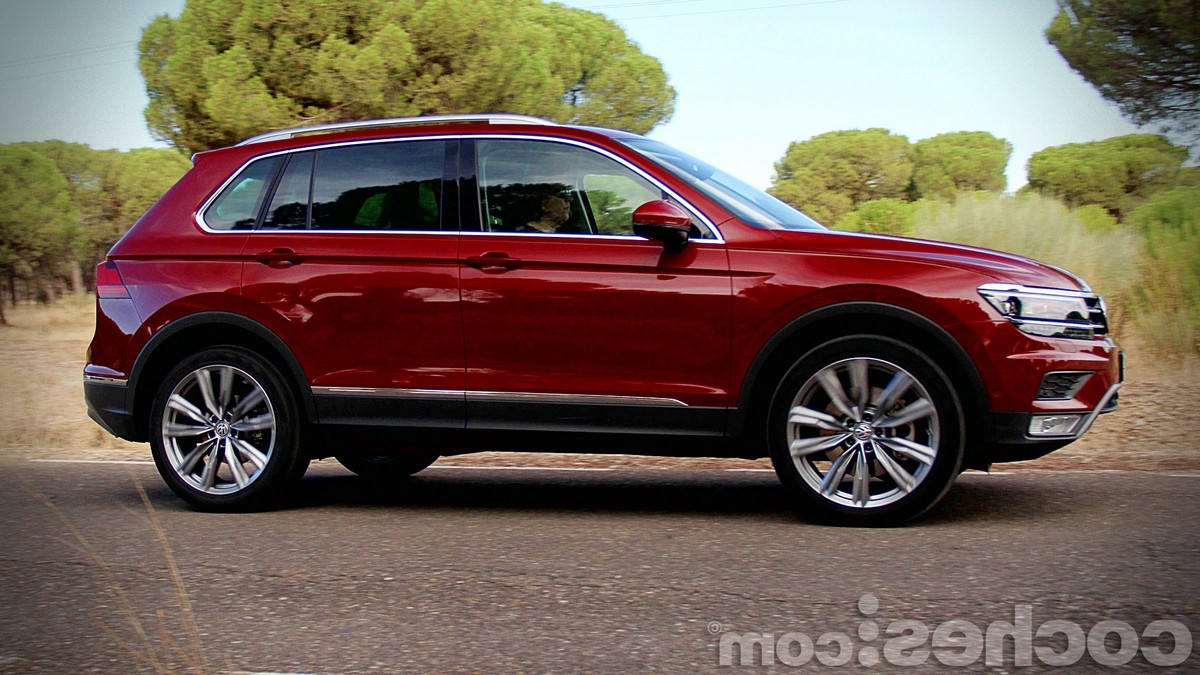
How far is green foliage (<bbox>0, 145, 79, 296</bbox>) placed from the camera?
125 ft

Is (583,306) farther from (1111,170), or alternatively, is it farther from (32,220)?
(32,220)

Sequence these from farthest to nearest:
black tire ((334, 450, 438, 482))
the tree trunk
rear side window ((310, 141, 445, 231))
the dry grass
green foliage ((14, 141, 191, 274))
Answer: green foliage ((14, 141, 191, 274)), the tree trunk, the dry grass, black tire ((334, 450, 438, 482)), rear side window ((310, 141, 445, 231))

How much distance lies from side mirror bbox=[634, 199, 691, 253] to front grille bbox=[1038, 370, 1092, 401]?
66.0 inches

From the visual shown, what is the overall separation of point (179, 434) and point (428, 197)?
1.75 meters

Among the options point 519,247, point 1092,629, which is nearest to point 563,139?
point 519,247

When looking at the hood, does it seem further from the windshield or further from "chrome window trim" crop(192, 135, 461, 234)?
"chrome window trim" crop(192, 135, 461, 234)

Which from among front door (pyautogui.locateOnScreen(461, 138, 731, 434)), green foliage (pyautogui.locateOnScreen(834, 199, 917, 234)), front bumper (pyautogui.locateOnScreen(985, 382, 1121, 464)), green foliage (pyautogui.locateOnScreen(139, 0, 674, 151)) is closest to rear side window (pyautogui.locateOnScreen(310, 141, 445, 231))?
front door (pyautogui.locateOnScreen(461, 138, 731, 434))

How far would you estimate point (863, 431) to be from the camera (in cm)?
598

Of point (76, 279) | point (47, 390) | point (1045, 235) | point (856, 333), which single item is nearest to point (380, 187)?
point (856, 333)

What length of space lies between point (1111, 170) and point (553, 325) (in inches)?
748

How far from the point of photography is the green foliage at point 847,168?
4078 cm

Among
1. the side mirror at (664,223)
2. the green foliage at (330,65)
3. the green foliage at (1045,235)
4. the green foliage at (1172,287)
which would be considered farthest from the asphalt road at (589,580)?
the green foliage at (330,65)

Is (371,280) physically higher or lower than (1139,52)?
lower

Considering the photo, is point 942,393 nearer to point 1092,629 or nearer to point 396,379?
point 1092,629
